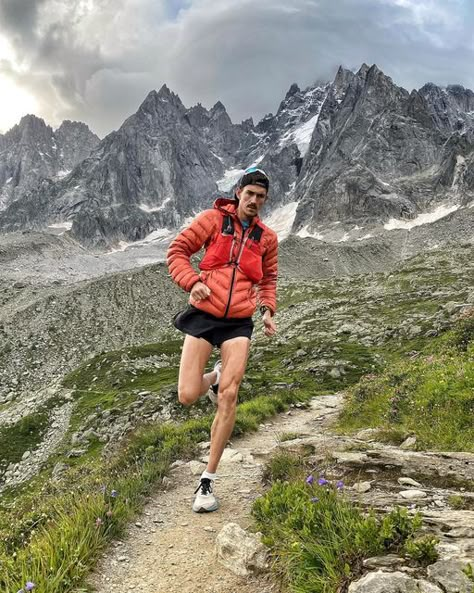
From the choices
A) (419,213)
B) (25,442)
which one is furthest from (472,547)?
(419,213)

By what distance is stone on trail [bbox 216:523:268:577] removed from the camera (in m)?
4.52

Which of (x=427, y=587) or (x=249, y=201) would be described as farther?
(x=249, y=201)

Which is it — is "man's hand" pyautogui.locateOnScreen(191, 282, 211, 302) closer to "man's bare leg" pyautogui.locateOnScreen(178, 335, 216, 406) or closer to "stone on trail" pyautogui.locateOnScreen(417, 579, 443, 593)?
"man's bare leg" pyautogui.locateOnScreen(178, 335, 216, 406)

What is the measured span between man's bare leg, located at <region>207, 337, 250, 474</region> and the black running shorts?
31cm

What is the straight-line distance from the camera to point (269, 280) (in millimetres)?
7953

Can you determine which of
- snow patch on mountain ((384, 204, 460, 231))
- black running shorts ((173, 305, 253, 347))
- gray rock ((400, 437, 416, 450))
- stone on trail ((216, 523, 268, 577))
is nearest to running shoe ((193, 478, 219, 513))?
stone on trail ((216, 523, 268, 577))

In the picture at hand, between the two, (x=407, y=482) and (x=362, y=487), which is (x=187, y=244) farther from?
(x=407, y=482)

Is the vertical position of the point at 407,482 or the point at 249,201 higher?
the point at 249,201

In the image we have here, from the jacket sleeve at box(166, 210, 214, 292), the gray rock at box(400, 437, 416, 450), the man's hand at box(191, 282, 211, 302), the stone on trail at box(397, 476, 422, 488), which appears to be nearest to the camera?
the stone on trail at box(397, 476, 422, 488)

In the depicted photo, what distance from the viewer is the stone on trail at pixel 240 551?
4.52 meters

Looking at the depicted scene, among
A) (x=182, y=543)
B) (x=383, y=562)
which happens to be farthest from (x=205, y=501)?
(x=383, y=562)

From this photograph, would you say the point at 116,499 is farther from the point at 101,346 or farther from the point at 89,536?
the point at 101,346

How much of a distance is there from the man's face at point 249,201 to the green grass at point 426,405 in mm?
5013

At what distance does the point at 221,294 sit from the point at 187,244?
98 centimetres
